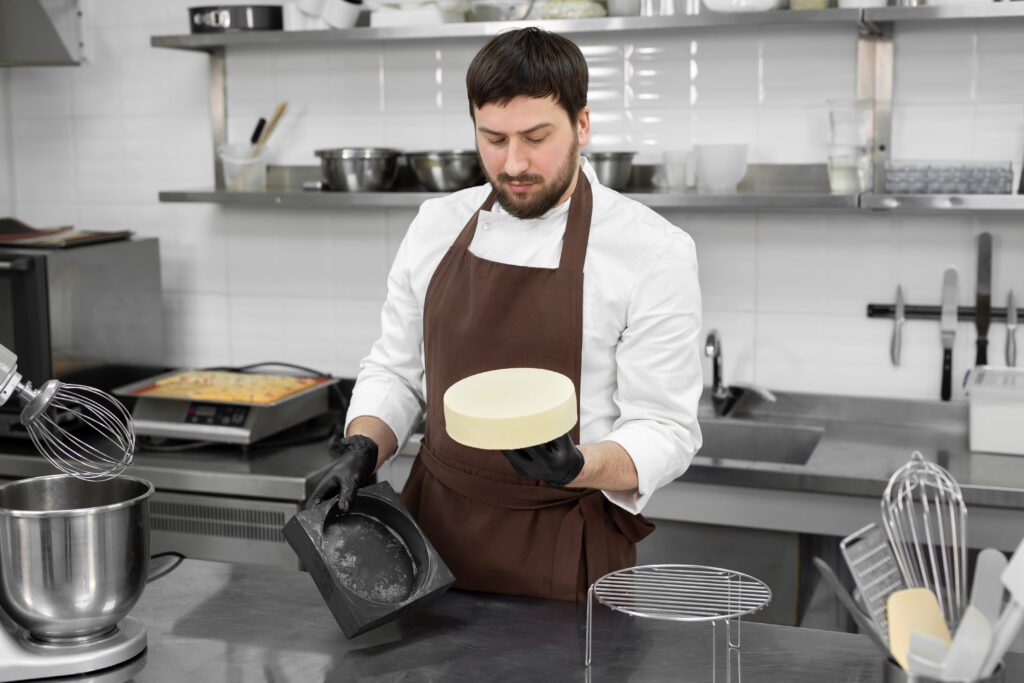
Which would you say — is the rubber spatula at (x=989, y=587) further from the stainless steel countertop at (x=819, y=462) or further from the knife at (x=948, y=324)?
the knife at (x=948, y=324)

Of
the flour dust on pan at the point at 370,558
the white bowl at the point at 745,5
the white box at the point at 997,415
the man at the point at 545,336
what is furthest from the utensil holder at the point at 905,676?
the white bowl at the point at 745,5

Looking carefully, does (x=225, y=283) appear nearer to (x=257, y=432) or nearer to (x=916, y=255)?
(x=257, y=432)

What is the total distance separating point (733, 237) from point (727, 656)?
1756 millimetres

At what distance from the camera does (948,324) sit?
294 cm

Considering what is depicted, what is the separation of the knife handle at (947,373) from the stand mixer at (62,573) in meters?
2.14

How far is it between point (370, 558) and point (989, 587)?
872 mm

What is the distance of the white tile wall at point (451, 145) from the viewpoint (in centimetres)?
294

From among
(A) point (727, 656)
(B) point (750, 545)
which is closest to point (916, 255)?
(B) point (750, 545)

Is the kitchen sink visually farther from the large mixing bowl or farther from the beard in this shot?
the large mixing bowl

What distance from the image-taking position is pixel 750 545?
2699 millimetres

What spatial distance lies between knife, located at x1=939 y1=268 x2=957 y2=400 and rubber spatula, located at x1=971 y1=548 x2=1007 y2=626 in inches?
71.2

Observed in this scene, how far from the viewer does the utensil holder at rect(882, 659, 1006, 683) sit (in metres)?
1.18

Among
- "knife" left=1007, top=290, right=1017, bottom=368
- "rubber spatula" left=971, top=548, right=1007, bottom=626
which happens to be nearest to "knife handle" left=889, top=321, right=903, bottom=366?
"knife" left=1007, top=290, right=1017, bottom=368

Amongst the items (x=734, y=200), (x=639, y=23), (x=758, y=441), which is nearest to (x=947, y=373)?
(x=758, y=441)
